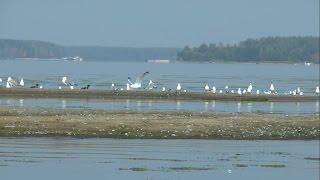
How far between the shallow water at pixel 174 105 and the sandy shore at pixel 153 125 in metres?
8.56

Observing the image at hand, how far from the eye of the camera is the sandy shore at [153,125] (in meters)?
37.7
